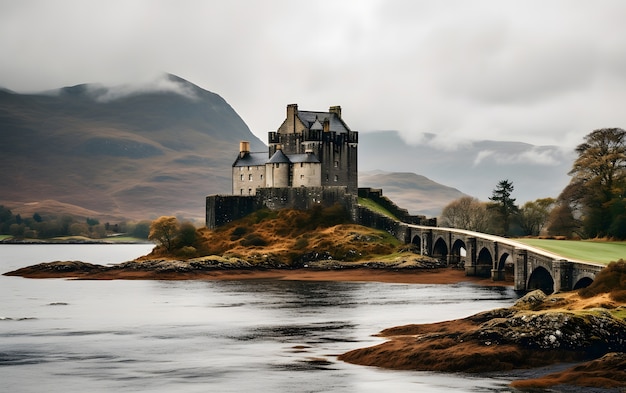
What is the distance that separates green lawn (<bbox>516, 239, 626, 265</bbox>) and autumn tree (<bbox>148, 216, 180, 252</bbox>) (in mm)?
53851

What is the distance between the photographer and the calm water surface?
5153 centimetres

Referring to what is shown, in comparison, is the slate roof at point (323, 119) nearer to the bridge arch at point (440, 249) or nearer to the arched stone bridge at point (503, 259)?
the arched stone bridge at point (503, 259)

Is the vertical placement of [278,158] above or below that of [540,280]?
above

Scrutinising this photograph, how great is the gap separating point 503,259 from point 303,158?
45581 millimetres

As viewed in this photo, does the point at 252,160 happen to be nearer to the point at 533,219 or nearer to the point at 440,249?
the point at 440,249

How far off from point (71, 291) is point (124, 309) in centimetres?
2514

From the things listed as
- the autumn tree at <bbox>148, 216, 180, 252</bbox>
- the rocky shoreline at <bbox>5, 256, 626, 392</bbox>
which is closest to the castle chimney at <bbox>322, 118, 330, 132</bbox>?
the autumn tree at <bbox>148, 216, 180, 252</bbox>

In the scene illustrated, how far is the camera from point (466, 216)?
595 ft

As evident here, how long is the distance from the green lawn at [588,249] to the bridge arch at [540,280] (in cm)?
262

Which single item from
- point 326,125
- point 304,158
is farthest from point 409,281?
point 326,125

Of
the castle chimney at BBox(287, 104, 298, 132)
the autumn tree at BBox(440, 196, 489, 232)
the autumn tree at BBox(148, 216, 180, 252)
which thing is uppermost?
the castle chimney at BBox(287, 104, 298, 132)

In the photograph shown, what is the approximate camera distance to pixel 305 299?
323 feet

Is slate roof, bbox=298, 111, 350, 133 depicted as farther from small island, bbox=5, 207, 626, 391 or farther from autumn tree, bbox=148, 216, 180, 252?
autumn tree, bbox=148, 216, 180, 252

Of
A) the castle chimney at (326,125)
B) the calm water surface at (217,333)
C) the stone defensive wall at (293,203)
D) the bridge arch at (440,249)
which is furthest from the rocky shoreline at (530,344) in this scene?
the castle chimney at (326,125)
